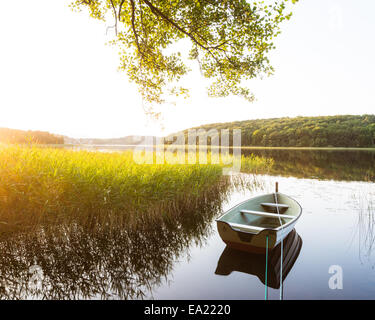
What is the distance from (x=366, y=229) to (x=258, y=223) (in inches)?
173

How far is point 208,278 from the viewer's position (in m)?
5.88

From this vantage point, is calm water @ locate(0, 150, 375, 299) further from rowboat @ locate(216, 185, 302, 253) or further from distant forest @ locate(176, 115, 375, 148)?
distant forest @ locate(176, 115, 375, 148)

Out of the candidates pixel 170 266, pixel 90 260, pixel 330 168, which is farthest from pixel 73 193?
pixel 330 168

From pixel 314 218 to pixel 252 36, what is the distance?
9.32 metres

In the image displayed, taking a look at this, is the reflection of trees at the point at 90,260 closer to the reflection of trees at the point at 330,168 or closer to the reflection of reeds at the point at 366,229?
the reflection of reeds at the point at 366,229

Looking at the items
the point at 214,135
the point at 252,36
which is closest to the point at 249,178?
the point at 252,36

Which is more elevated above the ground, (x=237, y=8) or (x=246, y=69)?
(x=237, y=8)

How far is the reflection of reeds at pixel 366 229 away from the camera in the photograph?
7.41m

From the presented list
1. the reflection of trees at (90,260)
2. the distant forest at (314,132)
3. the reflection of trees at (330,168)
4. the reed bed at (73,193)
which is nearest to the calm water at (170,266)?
the reflection of trees at (90,260)

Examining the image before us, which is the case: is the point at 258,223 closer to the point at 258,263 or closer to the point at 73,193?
the point at 258,263

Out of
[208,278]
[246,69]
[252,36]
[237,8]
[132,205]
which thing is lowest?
[208,278]

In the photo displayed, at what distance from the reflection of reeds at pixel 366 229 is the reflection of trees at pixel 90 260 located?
5.37m

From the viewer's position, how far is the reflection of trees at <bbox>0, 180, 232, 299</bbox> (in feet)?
16.4

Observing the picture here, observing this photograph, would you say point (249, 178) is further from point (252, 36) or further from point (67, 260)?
point (67, 260)
